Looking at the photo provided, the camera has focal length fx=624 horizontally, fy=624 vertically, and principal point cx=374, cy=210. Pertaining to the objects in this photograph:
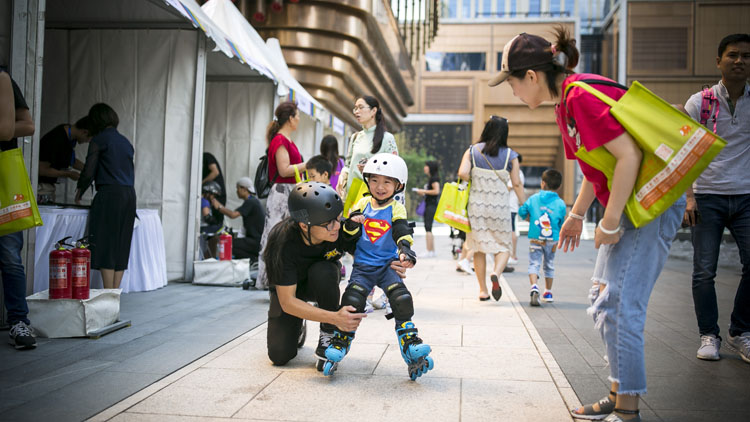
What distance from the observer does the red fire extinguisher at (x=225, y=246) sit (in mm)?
7711

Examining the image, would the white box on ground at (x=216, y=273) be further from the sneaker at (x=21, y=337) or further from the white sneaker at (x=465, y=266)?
the white sneaker at (x=465, y=266)

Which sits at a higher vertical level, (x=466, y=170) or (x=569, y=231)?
(x=466, y=170)

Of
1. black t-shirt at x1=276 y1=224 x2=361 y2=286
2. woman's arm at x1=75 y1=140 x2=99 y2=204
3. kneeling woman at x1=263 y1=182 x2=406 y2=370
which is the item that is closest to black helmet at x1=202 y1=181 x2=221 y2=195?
woman's arm at x1=75 y1=140 x2=99 y2=204

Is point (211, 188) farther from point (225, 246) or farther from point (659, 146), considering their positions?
point (659, 146)

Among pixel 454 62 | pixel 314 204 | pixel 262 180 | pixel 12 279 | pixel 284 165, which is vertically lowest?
pixel 12 279

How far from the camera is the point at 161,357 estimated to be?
398 centimetres

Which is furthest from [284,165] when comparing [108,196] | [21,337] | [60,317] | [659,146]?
[659,146]

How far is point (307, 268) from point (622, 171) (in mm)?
1972

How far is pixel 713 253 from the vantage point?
4.19 m

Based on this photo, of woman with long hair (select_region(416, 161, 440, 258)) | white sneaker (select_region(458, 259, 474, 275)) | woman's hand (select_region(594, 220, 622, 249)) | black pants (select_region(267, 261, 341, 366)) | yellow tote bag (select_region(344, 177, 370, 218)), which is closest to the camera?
woman's hand (select_region(594, 220, 622, 249))

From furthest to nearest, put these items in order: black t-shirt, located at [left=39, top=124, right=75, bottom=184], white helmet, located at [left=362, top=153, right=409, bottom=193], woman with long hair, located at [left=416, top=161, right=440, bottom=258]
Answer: woman with long hair, located at [left=416, top=161, right=440, bottom=258] < black t-shirt, located at [left=39, top=124, right=75, bottom=184] < white helmet, located at [left=362, top=153, right=409, bottom=193]

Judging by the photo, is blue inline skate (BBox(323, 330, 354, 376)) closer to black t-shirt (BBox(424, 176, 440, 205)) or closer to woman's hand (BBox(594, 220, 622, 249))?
woman's hand (BBox(594, 220, 622, 249))

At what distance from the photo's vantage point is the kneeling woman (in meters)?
3.38

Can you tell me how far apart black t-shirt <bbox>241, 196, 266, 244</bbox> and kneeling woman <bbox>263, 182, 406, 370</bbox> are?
16.9 ft
